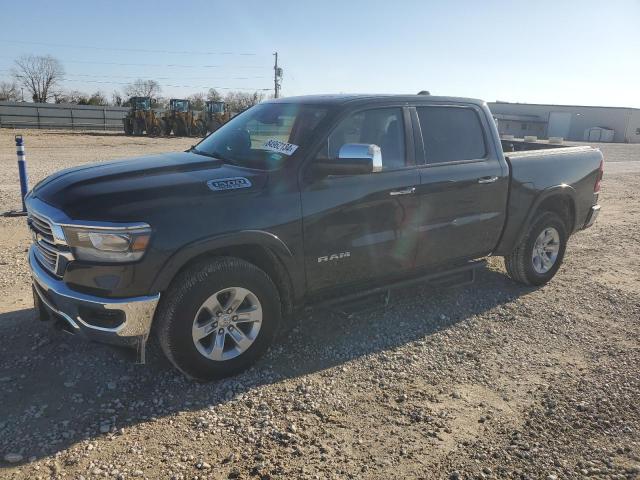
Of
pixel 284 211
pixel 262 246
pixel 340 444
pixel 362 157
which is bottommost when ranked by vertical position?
pixel 340 444

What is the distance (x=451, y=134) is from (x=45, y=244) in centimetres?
346

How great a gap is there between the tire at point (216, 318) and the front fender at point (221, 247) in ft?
0.36

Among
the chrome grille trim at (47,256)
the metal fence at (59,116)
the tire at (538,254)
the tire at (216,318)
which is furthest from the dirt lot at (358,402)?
the metal fence at (59,116)

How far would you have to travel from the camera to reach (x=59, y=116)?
37.8 meters

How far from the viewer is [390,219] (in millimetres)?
4160

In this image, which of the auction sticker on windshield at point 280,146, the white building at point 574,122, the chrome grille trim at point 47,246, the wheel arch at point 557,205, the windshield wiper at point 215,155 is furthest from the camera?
the white building at point 574,122

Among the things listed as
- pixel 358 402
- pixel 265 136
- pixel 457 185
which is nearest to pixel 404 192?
pixel 457 185

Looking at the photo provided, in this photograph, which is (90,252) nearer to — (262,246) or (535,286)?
(262,246)

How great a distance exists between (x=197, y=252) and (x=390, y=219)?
5.34ft

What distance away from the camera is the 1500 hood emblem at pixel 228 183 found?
3.44 metres

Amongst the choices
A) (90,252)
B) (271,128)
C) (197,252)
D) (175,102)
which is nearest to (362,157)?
(271,128)

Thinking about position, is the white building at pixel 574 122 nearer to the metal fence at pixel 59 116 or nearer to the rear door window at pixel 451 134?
the metal fence at pixel 59 116

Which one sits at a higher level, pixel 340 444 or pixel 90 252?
pixel 90 252

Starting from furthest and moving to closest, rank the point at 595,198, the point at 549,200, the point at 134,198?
the point at 595,198 → the point at 549,200 → the point at 134,198
